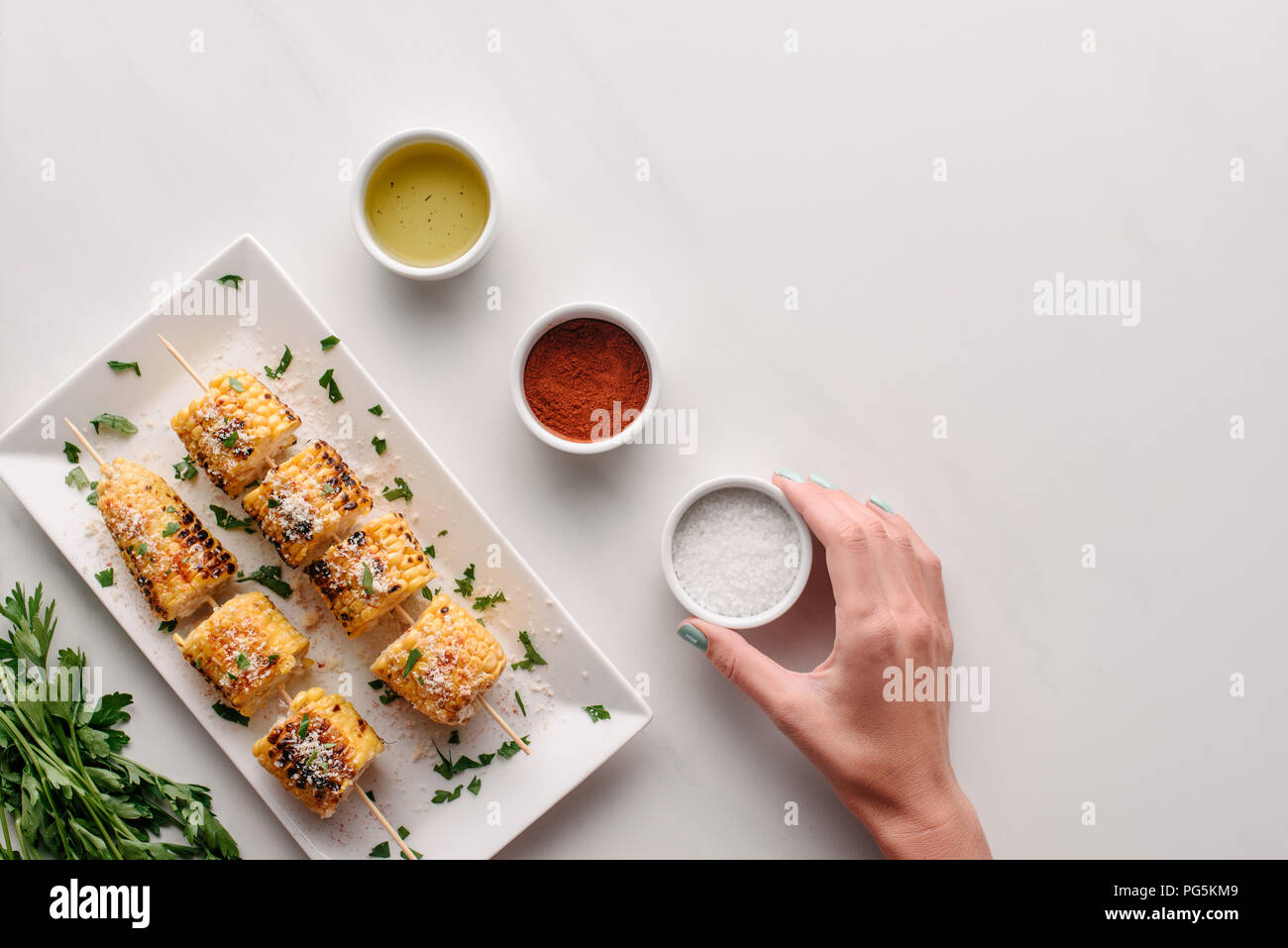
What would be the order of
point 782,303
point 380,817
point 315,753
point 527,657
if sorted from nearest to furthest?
point 315,753, point 380,817, point 527,657, point 782,303

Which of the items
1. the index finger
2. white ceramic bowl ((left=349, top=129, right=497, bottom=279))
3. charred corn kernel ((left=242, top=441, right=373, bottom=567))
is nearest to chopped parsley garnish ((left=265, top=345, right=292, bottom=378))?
charred corn kernel ((left=242, top=441, right=373, bottom=567))

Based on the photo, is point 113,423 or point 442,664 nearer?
point 442,664

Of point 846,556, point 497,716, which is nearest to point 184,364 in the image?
point 497,716

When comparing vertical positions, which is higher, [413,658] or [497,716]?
[413,658]

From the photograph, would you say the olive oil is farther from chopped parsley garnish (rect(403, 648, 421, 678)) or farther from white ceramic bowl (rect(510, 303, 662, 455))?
chopped parsley garnish (rect(403, 648, 421, 678))

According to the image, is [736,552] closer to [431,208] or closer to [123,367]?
[431,208]

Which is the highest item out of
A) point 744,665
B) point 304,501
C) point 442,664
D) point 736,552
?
point 304,501

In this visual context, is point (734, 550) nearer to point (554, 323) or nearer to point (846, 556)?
point (846, 556)

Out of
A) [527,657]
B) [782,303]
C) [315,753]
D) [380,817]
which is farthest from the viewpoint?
[782,303]
